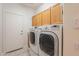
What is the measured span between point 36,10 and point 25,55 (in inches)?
21.1

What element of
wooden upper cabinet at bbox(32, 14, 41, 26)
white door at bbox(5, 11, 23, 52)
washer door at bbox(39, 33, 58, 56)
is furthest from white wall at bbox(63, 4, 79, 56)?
white door at bbox(5, 11, 23, 52)

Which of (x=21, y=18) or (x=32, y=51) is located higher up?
(x=21, y=18)

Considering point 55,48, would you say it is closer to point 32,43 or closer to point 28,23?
point 32,43

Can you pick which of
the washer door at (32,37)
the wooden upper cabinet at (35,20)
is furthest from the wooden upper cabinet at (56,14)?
the washer door at (32,37)

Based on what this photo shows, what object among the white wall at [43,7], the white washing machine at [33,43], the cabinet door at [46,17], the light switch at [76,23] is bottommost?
the white washing machine at [33,43]

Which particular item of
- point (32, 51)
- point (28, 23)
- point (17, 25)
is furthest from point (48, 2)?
point (32, 51)

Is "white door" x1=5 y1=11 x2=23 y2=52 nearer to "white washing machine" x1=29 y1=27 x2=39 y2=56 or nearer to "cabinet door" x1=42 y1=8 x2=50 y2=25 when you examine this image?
"white washing machine" x1=29 y1=27 x2=39 y2=56

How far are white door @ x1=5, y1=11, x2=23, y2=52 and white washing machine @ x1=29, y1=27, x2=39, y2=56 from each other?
0.12m

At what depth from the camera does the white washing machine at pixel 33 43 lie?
105 centimetres

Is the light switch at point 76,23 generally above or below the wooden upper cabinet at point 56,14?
below

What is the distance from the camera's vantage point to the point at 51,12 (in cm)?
103

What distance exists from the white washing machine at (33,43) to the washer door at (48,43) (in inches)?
2.7

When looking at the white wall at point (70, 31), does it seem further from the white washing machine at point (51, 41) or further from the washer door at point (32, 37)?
→ the washer door at point (32, 37)

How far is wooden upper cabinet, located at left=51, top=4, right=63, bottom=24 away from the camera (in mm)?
957
